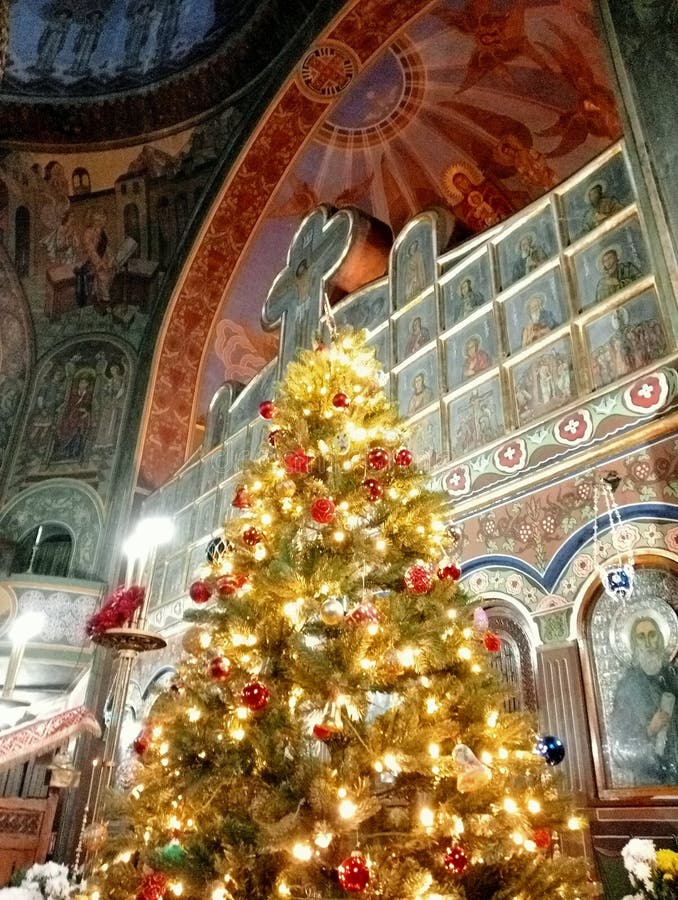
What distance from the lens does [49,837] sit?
635 cm

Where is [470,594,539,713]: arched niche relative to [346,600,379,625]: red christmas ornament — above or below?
above

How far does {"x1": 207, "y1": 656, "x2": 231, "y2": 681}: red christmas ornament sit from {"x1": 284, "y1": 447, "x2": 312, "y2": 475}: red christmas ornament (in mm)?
927

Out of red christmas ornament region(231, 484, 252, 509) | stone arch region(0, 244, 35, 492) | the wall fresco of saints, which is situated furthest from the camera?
stone arch region(0, 244, 35, 492)

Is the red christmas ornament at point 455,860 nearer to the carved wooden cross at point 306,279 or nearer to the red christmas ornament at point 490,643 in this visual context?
the red christmas ornament at point 490,643

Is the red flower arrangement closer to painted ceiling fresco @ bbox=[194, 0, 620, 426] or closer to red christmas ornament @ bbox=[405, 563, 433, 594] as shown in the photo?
red christmas ornament @ bbox=[405, 563, 433, 594]

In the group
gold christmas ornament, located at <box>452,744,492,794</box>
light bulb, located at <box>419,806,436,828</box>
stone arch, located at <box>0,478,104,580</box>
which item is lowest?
light bulb, located at <box>419,806,436,828</box>

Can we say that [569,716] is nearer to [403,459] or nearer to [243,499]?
[403,459]

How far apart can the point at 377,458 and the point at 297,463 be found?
1.25 ft

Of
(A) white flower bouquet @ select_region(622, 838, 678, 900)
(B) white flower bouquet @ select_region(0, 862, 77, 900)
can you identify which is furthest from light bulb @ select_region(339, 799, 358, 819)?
(B) white flower bouquet @ select_region(0, 862, 77, 900)

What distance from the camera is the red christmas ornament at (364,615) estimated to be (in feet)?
7.88

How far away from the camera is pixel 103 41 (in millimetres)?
12961

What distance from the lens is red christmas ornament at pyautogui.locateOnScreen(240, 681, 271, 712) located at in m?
2.26

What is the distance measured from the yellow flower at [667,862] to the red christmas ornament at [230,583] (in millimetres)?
2033

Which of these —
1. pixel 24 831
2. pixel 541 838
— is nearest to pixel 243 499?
pixel 541 838
